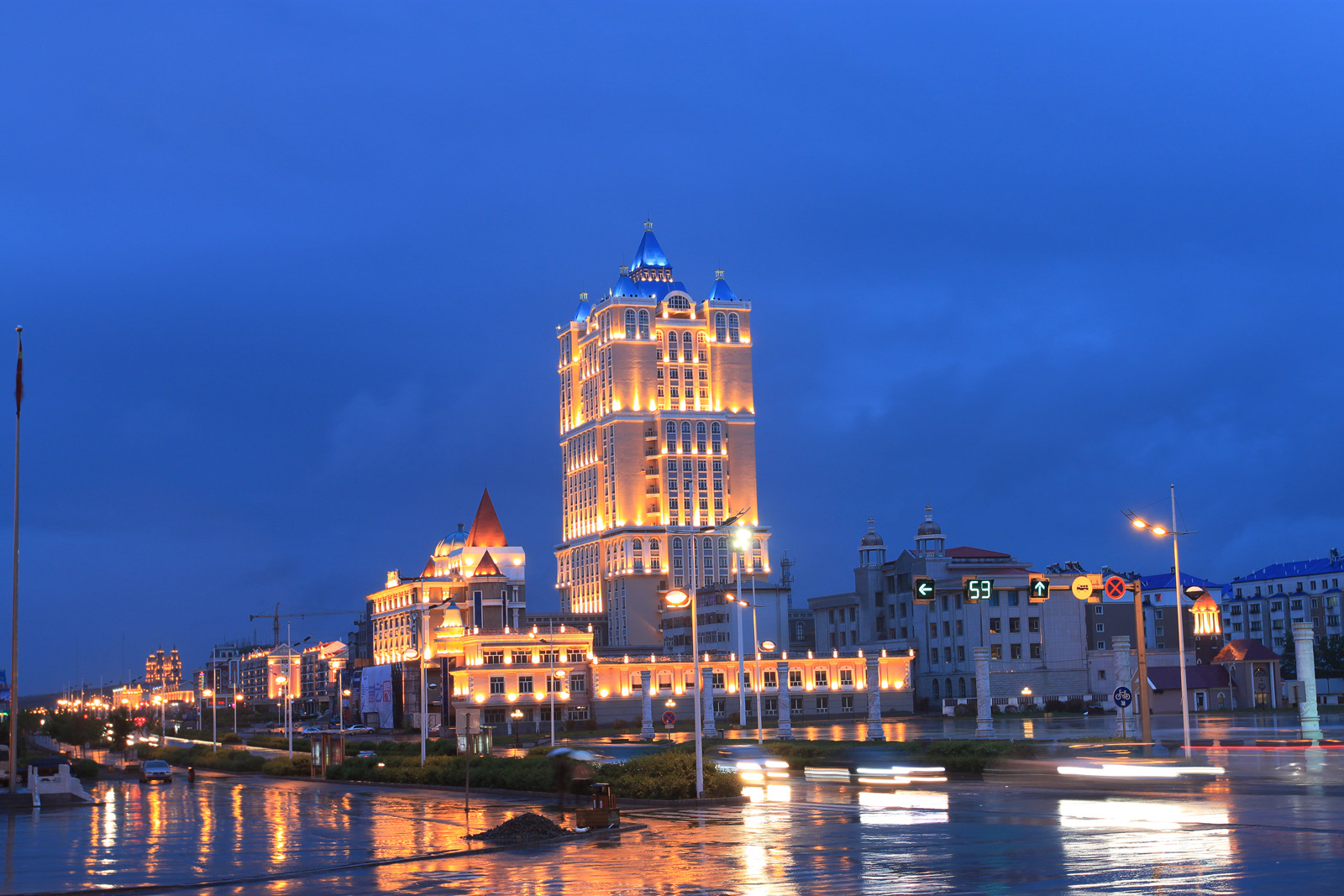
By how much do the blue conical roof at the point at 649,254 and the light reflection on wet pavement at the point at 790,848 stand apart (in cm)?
Result: 14898

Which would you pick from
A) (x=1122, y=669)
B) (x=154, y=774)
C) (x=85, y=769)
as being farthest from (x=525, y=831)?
(x=85, y=769)

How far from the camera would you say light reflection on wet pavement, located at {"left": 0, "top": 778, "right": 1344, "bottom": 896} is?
71.2ft

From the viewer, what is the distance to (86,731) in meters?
119

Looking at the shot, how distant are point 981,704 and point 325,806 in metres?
37.5

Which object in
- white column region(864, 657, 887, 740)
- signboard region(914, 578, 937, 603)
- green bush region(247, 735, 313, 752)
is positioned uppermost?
signboard region(914, 578, 937, 603)

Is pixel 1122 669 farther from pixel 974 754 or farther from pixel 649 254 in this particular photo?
pixel 649 254

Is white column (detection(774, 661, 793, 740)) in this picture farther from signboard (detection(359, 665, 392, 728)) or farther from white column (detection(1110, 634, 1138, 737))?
signboard (detection(359, 665, 392, 728))

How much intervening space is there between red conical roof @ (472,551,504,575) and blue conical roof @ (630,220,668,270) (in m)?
55.7

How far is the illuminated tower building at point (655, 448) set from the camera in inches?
6585

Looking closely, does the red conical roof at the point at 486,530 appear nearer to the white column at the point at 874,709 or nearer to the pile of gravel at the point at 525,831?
the white column at the point at 874,709

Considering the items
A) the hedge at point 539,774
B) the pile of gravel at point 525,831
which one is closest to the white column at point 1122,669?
the hedge at point 539,774

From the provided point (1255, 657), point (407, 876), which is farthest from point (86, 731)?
point (407, 876)

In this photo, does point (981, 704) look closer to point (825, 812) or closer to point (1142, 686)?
point (1142, 686)

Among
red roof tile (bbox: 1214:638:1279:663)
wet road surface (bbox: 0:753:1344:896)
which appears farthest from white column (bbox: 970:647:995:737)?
red roof tile (bbox: 1214:638:1279:663)
